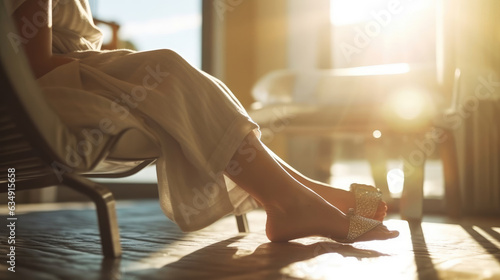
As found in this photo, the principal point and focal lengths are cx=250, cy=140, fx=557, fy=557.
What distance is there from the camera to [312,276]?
823 millimetres

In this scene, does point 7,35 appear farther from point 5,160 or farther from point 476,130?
point 476,130

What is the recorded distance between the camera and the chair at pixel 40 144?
87cm

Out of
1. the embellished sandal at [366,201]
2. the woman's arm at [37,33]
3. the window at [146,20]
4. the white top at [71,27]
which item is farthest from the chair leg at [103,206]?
the window at [146,20]

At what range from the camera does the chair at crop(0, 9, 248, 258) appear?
0.87 metres

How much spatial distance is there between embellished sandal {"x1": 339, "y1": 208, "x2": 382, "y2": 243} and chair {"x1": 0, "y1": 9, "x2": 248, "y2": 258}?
430 mm

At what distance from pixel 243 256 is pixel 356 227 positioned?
248 millimetres

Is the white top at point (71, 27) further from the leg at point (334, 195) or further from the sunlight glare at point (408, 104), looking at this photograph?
the sunlight glare at point (408, 104)

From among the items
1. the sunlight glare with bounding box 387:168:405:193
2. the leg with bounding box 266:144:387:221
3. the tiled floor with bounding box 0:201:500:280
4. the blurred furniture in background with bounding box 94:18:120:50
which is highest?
the blurred furniture in background with bounding box 94:18:120:50

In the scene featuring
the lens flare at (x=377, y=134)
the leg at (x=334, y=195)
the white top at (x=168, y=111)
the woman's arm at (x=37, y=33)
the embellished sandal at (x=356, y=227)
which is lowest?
the embellished sandal at (x=356, y=227)

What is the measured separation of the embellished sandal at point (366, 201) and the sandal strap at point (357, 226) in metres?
0.13

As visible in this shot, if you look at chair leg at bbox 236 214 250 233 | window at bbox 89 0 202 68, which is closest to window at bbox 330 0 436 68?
window at bbox 89 0 202 68

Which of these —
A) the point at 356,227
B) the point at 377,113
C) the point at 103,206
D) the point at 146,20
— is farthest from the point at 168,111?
the point at 146,20

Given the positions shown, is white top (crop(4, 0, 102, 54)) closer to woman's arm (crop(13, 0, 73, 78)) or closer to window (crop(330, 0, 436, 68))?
woman's arm (crop(13, 0, 73, 78))

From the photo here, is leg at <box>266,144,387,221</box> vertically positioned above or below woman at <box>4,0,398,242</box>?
below
